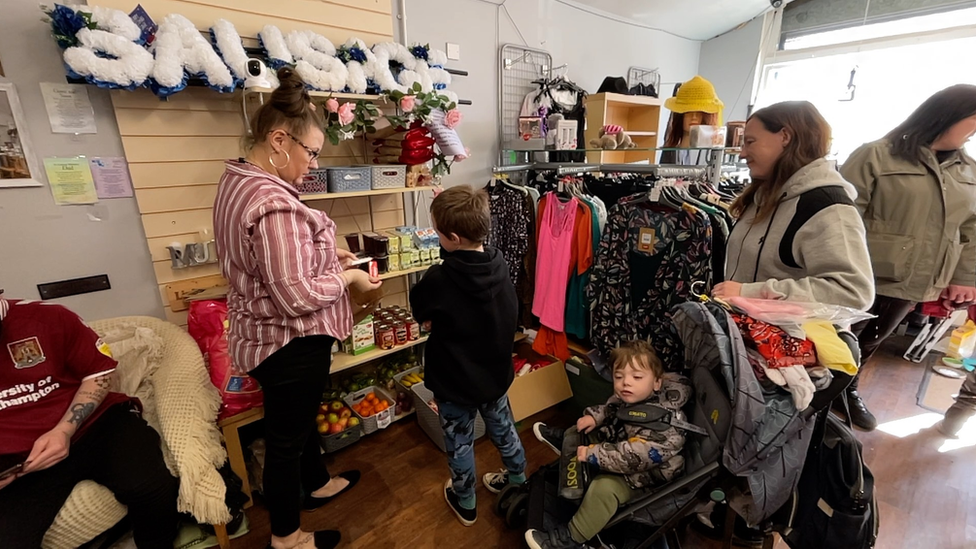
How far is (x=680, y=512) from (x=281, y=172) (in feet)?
5.08

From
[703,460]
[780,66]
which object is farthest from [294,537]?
[780,66]

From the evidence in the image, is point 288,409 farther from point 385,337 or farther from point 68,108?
point 68,108

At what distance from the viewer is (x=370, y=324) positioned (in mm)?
2146

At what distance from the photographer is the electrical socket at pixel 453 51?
254 centimetres

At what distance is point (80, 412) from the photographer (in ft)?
4.51

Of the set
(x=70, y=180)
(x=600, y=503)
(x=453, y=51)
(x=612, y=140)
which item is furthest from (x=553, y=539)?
(x=453, y=51)

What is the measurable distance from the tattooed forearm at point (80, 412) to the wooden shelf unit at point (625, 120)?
2.58 m

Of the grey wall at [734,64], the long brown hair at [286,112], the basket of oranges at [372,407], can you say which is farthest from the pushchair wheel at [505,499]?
the grey wall at [734,64]

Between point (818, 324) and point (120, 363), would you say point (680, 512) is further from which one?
point (120, 363)

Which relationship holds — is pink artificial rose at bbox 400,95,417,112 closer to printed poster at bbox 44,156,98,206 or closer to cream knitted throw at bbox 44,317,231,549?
printed poster at bbox 44,156,98,206

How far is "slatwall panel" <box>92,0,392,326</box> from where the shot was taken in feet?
5.63

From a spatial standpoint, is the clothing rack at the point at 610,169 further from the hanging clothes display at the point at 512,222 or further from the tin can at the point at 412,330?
the tin can at the point at 412,330

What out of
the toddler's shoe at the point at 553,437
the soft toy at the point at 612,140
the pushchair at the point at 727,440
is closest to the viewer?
the pushchair at the point at 727,440

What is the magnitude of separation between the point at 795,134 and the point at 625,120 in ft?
7.38
